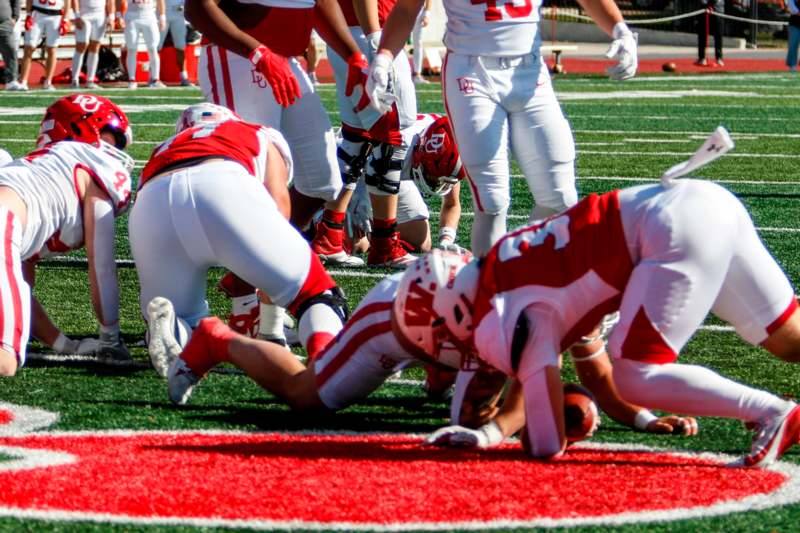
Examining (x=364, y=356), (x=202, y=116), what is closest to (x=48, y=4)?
(x=202, y=116)

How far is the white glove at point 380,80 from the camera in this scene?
5.71 meters

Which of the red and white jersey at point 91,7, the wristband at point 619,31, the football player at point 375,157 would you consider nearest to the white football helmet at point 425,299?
the wristband at point 619,31

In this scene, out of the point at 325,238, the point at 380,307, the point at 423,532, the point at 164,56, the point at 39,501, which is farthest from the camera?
the point at 164,56

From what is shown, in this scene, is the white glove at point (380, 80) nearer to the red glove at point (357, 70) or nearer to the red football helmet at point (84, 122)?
the red glove at point (357, 70)

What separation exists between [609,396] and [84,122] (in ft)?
7.50

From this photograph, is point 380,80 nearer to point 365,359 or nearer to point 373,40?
point 373,40

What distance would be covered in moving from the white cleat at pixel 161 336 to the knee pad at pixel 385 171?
2.78 meters

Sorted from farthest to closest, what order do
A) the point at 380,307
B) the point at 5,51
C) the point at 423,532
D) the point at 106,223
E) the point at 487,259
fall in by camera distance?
the point at 5,51, the point at 106,223, the point at 380,307, the point at 487,259, the point at 423,532

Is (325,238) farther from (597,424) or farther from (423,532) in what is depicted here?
(423,532)

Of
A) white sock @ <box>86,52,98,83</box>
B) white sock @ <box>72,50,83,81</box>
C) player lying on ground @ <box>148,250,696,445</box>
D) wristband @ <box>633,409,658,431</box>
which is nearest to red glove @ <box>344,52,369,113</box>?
→ player lying on ground @ <box>148,250,696,445</box>

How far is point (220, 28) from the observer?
5684 millimetres

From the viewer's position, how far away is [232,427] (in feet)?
13.4

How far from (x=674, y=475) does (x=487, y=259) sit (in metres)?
0.72

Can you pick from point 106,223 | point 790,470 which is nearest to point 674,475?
point 790,470
